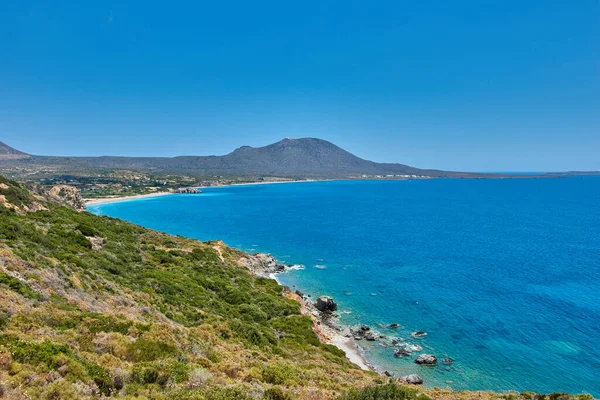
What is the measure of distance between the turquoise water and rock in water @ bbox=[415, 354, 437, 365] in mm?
717

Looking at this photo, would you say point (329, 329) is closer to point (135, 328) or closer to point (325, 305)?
point (325, 305)

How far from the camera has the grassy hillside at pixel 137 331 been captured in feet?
34.4

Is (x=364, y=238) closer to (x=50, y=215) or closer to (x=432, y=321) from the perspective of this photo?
(x=432, y=321)

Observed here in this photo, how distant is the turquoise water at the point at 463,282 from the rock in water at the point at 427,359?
72 cm

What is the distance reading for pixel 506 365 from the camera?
3069 centimetres

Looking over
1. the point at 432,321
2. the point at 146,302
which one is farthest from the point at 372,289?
the point at 146,302

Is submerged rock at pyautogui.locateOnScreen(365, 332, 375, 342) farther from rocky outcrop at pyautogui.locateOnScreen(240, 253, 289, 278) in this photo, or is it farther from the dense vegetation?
rocky outcrop at pyautogui.locateOnScreen(240, 253, 289, 278)

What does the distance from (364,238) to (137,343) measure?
254 ft

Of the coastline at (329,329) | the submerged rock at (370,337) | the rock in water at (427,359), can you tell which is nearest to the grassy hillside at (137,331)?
the coastline at (329,329)

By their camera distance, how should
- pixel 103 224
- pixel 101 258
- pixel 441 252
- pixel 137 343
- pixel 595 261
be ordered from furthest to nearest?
1. pixel 441 252
2. pixel 595 261
3. pixel 103 224
4. pixel 101 258
5. pixel 137 343

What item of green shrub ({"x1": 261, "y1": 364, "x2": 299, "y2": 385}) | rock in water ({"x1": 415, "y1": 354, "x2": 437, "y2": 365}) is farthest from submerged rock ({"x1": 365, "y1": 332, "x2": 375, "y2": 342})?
green shrub ({"x1": 261, "y1": 364, "x2": 299, "y2": 385})

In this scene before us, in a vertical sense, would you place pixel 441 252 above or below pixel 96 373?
below

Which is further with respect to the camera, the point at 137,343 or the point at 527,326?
the point at 527,326

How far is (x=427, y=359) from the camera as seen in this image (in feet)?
102
